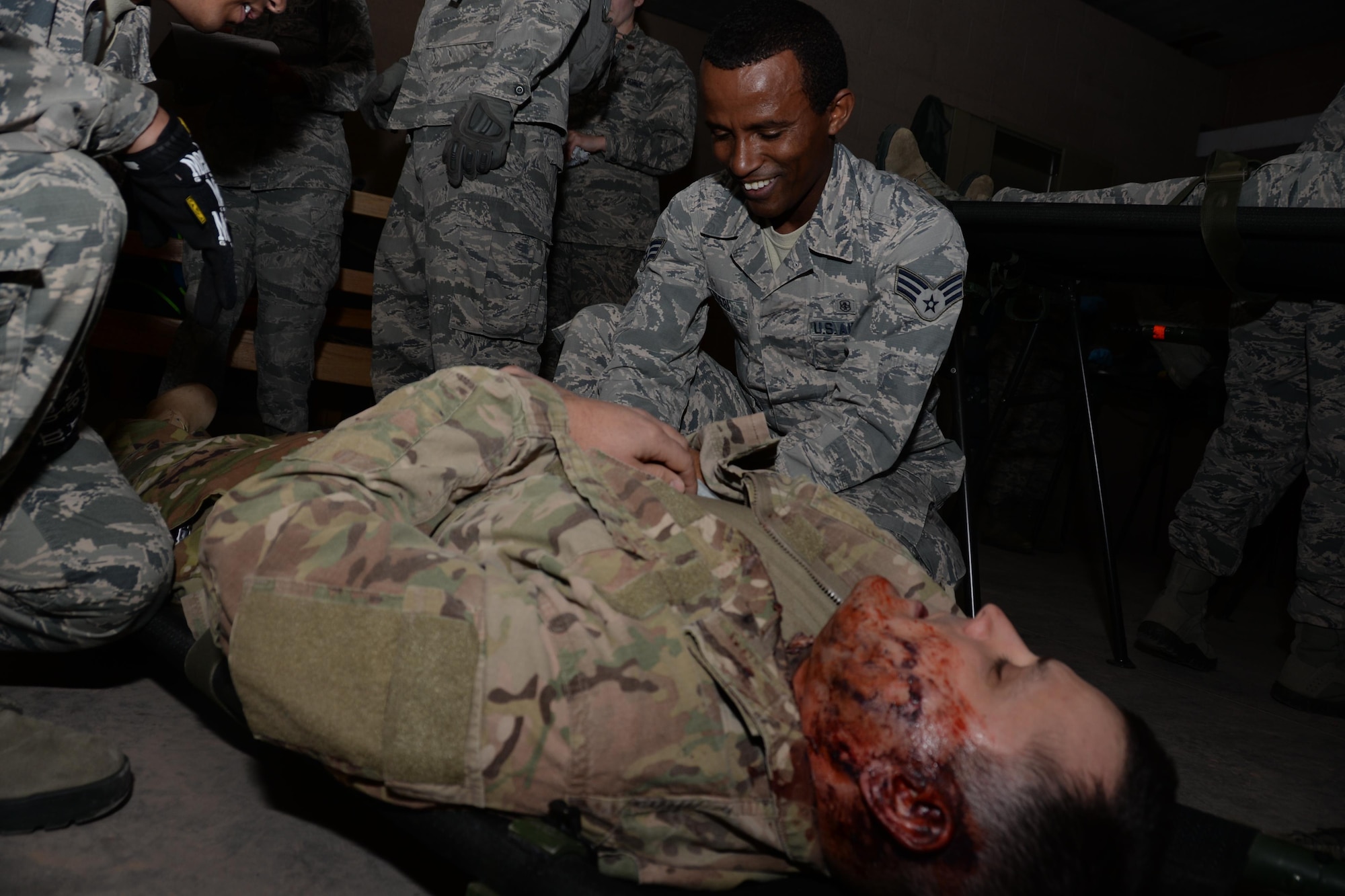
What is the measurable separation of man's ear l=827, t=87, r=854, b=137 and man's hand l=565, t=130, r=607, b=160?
150cm

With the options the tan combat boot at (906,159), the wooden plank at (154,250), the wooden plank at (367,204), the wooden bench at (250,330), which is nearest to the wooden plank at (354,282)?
the wooden bench at (250,330)

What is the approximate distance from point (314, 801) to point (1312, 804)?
1754 millimetres

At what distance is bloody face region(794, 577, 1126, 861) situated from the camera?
74cm

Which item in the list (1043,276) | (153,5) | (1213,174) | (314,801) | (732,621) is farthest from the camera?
(153,5)

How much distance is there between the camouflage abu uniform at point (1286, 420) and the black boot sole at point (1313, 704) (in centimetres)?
20

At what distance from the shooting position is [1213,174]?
199cm

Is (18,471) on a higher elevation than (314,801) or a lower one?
higher

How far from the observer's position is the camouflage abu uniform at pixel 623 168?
324 centimetres

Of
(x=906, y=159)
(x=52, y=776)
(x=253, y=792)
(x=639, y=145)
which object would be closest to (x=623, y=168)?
(x=639, y=145)

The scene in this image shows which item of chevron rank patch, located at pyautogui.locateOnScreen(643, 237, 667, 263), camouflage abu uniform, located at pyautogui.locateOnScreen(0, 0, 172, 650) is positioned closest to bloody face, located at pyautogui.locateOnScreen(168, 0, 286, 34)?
camouflage abu uniform, located at pyautogui.locateOnScreen(0, 0, 172, 650)

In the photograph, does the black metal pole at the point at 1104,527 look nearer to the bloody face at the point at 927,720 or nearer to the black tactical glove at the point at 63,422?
the bloody face at the point at 927,720

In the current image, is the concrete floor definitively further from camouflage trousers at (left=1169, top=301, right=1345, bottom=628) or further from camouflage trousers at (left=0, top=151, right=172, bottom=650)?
camouflage trousers at (left=1169, top=301, right=1345, bottom=628)

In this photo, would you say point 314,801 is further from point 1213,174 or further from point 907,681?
point 1213,174

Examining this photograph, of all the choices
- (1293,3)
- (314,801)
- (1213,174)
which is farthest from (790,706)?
(1293,3)
